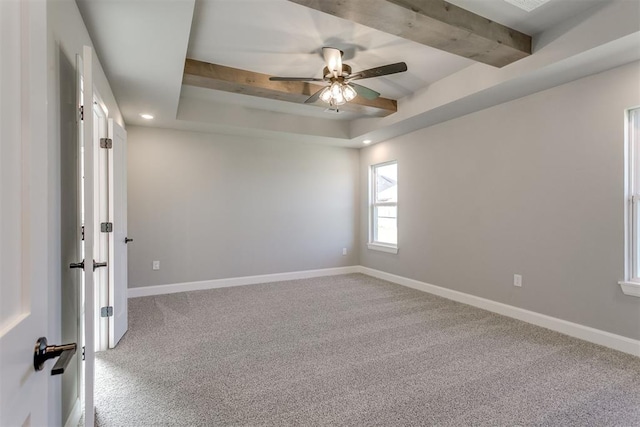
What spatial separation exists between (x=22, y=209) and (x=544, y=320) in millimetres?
3953

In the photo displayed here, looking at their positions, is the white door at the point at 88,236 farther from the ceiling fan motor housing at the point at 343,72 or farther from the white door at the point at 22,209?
the ceiling fan motor housing at the point at 343,72

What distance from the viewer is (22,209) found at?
2.06 ft

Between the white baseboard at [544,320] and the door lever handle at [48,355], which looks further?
the white baseboard at [544,320]

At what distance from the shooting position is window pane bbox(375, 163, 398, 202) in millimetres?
5278

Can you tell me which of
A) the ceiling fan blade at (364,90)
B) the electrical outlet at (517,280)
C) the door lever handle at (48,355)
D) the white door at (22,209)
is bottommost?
the electrical outlet at (517,280)

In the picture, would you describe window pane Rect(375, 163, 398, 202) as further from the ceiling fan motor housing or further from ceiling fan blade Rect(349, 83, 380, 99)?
the ceiling fan motor housing

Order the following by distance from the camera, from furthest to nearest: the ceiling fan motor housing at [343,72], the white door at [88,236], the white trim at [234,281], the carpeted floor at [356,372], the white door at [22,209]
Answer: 1. the white trim at [234,281]
2. the ceiling fan motor housing at [343,72]
3. the carpeted floor at [356,372]
4. the white door at [88,236]
5. the white door at [22,209]

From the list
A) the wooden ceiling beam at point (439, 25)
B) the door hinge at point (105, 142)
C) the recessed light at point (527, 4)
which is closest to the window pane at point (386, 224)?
the wooden ceiling beam at point (439, 25)

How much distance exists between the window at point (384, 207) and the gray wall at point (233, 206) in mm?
369

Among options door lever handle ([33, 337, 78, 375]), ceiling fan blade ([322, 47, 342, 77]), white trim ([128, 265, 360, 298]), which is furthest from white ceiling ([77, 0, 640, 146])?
white trim ([128, 265, 360, 298])

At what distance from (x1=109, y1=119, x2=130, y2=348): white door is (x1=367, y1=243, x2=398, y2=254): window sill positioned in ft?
12.1

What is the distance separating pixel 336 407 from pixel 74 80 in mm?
2422

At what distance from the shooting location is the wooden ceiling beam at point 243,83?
3113 mm

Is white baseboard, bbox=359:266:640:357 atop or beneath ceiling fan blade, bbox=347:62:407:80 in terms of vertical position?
beneath
